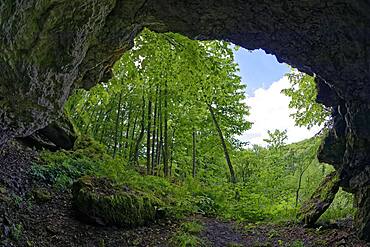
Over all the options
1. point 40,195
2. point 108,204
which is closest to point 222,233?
point 108,204

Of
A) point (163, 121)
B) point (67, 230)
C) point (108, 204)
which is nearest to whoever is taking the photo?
point (67, 230)

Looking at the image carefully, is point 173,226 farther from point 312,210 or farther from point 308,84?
point 308,84

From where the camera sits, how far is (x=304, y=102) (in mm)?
11508

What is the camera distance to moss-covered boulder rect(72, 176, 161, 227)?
21.5 feet

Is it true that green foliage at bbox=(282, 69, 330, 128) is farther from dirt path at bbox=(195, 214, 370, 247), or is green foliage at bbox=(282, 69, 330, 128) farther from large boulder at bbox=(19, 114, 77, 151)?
large boulder at bbox=(19, 114, 77, 151)

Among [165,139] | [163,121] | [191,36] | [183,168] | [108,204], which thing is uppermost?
[191,36]

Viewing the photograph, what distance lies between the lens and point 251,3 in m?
5.74

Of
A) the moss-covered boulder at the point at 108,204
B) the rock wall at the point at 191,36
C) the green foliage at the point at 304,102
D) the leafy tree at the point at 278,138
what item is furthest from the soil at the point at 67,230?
the leafy tree at the point at 278,138

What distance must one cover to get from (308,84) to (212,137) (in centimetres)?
618

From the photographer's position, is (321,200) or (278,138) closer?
(321,200)

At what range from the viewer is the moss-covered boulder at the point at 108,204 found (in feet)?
21.5

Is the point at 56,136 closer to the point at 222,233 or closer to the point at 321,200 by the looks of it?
the point at 222,233

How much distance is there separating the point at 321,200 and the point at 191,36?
4.85 metres

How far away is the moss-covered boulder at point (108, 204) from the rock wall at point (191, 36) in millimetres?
1747
